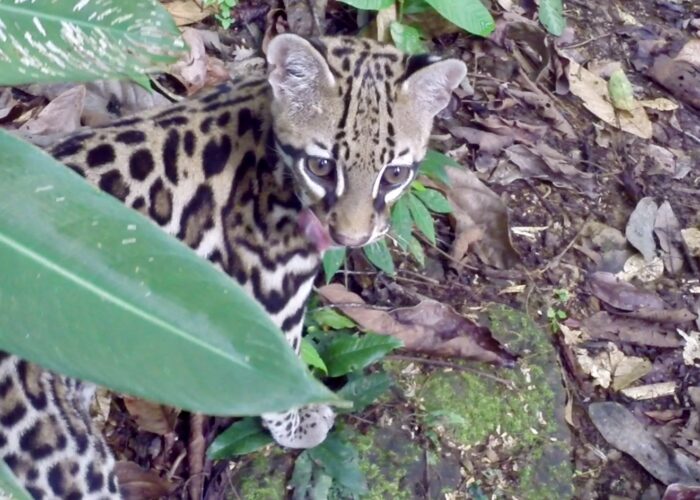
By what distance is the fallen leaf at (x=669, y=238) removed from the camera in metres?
3.96

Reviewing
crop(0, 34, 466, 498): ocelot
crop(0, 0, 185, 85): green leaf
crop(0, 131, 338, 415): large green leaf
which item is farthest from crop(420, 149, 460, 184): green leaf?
crop(0, 131, 338, 415): large green leaf

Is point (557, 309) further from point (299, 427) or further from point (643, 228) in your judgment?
point (299, 427)

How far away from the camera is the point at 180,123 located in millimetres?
2516

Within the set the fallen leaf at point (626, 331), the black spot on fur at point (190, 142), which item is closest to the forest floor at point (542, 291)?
the fallen leaf at point (626, 331)

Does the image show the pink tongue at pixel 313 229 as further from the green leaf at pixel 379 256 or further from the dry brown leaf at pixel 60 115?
the dry brown leaf at pixel 60 115

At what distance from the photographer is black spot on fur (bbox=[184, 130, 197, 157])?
250 centimetres

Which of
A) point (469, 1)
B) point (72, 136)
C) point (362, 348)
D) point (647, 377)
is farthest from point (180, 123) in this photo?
point (647, 377)

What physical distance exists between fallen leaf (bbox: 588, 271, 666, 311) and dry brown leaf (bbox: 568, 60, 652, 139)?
99cm

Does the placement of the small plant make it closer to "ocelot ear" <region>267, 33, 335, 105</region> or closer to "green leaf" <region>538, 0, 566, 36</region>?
"green leaf" <region>538, 0, 566, 36</region>

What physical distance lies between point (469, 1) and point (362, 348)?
170 cm

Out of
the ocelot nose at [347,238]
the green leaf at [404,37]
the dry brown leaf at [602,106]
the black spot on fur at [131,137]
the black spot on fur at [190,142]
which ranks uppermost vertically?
the black spot on fur at [131,137]

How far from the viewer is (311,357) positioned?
2.98m

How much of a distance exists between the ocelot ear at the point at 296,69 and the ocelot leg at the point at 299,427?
0.84 metres

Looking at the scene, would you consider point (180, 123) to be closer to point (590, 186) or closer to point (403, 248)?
point (403, 248)
